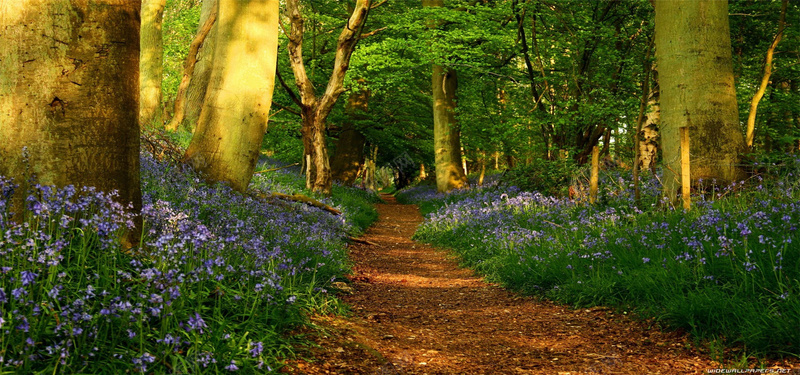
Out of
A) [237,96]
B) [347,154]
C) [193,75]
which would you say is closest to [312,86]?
[193,75]

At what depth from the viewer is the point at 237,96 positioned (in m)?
7.84

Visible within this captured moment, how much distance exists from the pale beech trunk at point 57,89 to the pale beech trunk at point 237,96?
409 cm

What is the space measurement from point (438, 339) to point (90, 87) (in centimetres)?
304

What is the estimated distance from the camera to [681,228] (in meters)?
5.45

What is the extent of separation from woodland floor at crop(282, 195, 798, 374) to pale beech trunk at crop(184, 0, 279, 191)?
2754 millimetres

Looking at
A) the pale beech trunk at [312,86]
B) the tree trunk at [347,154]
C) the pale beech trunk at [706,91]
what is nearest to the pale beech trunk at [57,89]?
the pale beech trunk at [706,91]

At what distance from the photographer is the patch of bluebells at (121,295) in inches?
93.7

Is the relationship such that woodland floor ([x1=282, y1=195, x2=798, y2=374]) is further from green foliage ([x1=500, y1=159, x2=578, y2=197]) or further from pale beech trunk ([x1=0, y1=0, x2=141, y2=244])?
green foliage ([x1=500, y1=159, x2=578, y2=197])

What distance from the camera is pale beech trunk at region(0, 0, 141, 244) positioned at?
3.40 m

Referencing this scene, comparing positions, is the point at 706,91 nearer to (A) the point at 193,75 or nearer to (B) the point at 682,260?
(B) the point at 682,260

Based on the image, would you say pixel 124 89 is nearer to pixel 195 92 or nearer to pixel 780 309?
pixel 780 309

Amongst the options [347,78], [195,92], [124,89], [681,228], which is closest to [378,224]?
[347,78]

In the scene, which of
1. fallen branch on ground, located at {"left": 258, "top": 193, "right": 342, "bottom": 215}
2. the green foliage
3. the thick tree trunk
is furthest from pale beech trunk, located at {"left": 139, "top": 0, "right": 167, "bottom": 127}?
the thick tree trunk

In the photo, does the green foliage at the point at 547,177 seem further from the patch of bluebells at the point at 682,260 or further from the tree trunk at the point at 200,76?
the tree trunk at the point at 200,76
